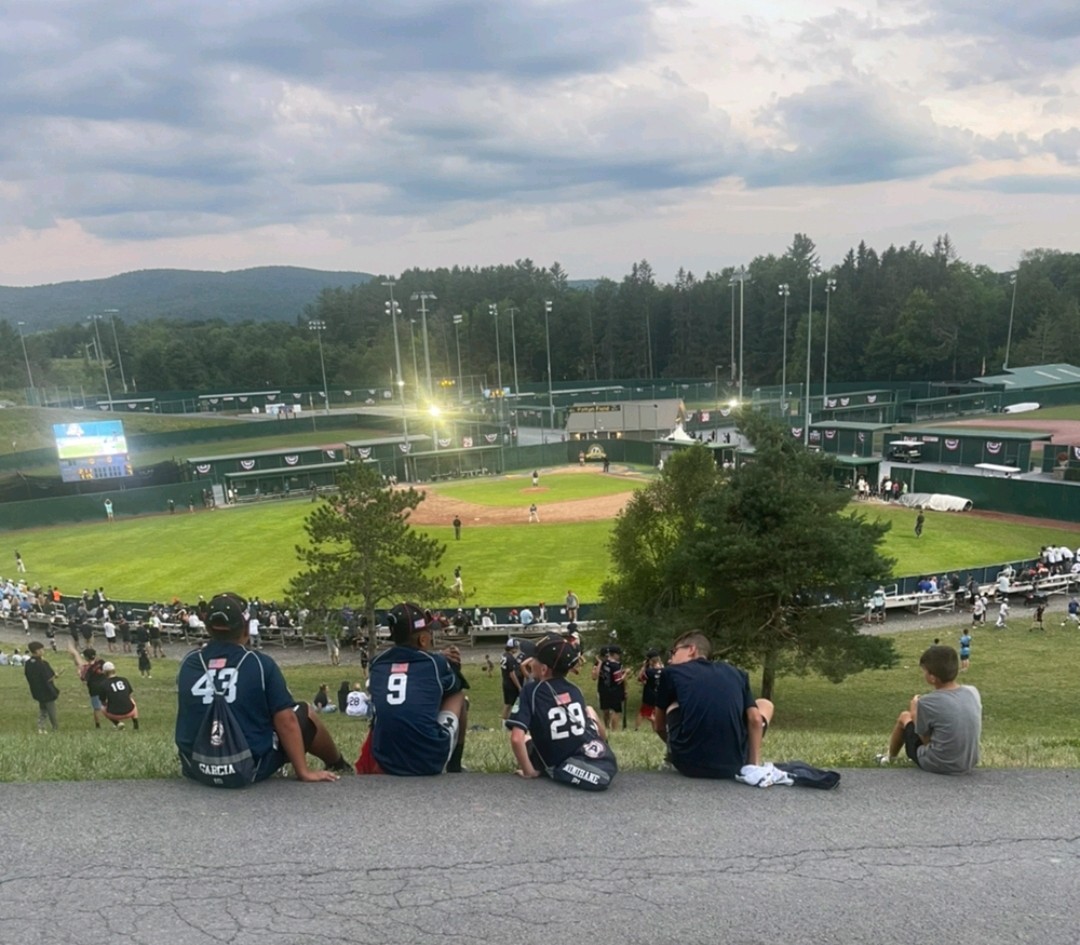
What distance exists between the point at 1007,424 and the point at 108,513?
6906cm

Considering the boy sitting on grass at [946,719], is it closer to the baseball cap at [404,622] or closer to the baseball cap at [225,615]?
the baseball cap at [404,622]

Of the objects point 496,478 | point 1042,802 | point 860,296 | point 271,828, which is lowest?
point 496,478

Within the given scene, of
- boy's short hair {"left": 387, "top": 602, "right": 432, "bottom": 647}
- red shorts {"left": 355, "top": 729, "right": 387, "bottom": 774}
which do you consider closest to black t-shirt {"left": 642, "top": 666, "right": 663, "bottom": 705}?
boy's short hair {"left": 387, "top": 602, "right": 432, "bottom": 647}

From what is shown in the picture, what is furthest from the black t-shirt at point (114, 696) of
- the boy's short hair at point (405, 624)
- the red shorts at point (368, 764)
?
the boy's short hair at point (405, 624)

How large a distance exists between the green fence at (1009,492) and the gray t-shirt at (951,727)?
113 feet

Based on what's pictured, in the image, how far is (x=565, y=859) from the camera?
16.0 ft

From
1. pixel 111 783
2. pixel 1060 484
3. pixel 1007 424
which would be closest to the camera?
pixel 111 783

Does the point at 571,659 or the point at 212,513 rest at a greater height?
the point at 571,659

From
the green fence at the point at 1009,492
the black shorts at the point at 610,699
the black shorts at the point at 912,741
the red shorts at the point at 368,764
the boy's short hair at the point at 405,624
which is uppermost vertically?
the boy's short hair at the point at 405,624

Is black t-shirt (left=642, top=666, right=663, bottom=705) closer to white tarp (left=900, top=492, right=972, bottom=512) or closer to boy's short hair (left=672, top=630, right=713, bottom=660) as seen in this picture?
boy's short hair (left=672, top=630, right=713, bottom=660)

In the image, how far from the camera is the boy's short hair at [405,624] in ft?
19.1

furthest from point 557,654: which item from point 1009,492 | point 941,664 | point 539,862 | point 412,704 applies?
point 1009,492

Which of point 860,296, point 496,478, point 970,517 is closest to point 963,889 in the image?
point 970,517

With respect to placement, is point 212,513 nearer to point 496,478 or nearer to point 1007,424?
point 496,478
